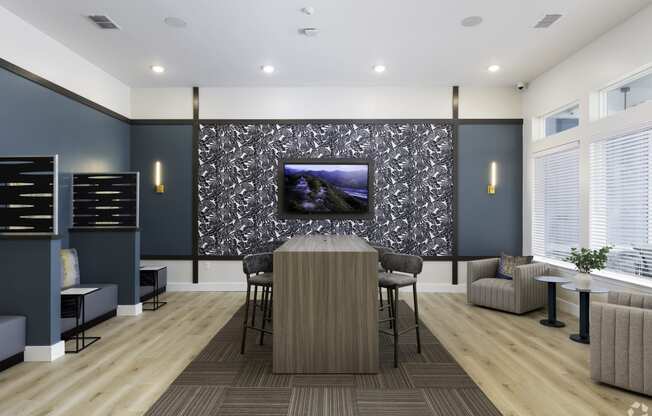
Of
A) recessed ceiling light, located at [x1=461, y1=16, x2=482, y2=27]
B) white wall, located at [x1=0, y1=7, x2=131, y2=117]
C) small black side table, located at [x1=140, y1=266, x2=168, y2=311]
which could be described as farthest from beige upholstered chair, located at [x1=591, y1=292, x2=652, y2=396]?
white wall, located at [x1=0, y1=7, x2=131, y2=117]

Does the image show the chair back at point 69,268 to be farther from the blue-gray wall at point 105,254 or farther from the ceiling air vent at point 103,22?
the ceiling air vent at point 103,22

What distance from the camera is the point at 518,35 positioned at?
14.6 feet

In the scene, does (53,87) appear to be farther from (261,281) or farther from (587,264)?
(587,264)

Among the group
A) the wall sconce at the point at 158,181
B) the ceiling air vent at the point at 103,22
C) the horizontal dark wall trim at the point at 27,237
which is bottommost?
the horizontal dark wall trim at the point at 27,237

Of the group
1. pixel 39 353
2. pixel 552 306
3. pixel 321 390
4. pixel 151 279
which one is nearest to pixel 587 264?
pixel 552 306

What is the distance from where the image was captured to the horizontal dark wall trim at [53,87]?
153 inches

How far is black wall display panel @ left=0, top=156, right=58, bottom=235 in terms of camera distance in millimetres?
3418

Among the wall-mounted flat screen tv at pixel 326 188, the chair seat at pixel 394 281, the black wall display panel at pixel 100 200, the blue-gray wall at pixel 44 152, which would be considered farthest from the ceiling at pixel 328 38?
the chair seat at pixel 394 281

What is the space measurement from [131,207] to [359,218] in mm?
3321

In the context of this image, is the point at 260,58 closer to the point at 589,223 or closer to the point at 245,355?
the point at 245,355

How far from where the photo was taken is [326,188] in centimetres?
620

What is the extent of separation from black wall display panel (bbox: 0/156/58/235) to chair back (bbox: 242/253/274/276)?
68.6 inches

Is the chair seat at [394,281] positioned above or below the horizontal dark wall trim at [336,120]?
below

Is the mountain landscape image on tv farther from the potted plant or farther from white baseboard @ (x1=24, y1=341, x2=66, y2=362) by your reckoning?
white baseboard @ (x1=24, y1=341, x2=66, y2=362)
